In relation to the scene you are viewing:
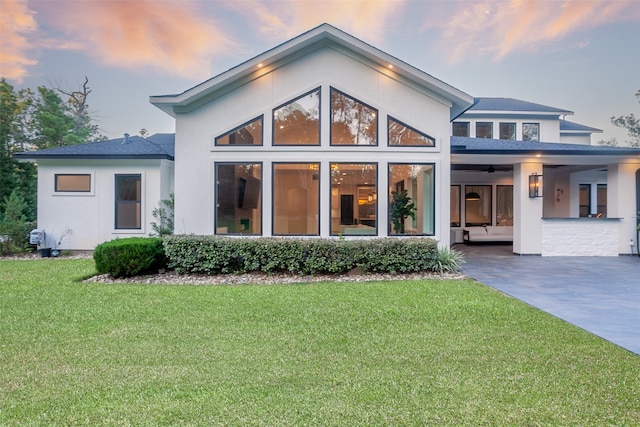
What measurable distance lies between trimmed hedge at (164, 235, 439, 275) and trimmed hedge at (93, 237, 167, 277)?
0.48 metres

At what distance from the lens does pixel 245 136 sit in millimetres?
9336

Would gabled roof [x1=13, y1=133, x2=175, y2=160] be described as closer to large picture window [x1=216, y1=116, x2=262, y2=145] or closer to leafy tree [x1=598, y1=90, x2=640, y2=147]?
large picture window [x1=216, y1=116, x2=262, y2=145]

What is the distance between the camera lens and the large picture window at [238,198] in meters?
9.27

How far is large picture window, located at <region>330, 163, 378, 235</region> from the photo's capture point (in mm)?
9344

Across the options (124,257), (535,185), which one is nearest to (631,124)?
(535,185)

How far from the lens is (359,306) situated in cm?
558

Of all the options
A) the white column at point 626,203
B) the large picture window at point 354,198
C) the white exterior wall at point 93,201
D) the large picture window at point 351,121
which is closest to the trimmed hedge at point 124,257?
the white exterior wall at point 93,201

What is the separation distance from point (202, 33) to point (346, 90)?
978 cm

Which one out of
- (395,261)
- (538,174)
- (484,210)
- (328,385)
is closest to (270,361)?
(328,385)

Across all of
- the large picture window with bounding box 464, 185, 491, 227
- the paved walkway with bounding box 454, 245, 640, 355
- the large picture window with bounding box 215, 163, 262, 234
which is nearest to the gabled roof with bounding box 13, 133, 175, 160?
the large picture window with bounding box 215, 163, 262, 234

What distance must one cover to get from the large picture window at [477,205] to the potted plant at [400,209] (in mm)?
7903

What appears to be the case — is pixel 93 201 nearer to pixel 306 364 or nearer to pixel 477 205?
pixel 306 364

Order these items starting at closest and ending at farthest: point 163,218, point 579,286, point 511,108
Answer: point 579,286 → point 163,218 → point 511,108

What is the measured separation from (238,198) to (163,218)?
3.59 meters
